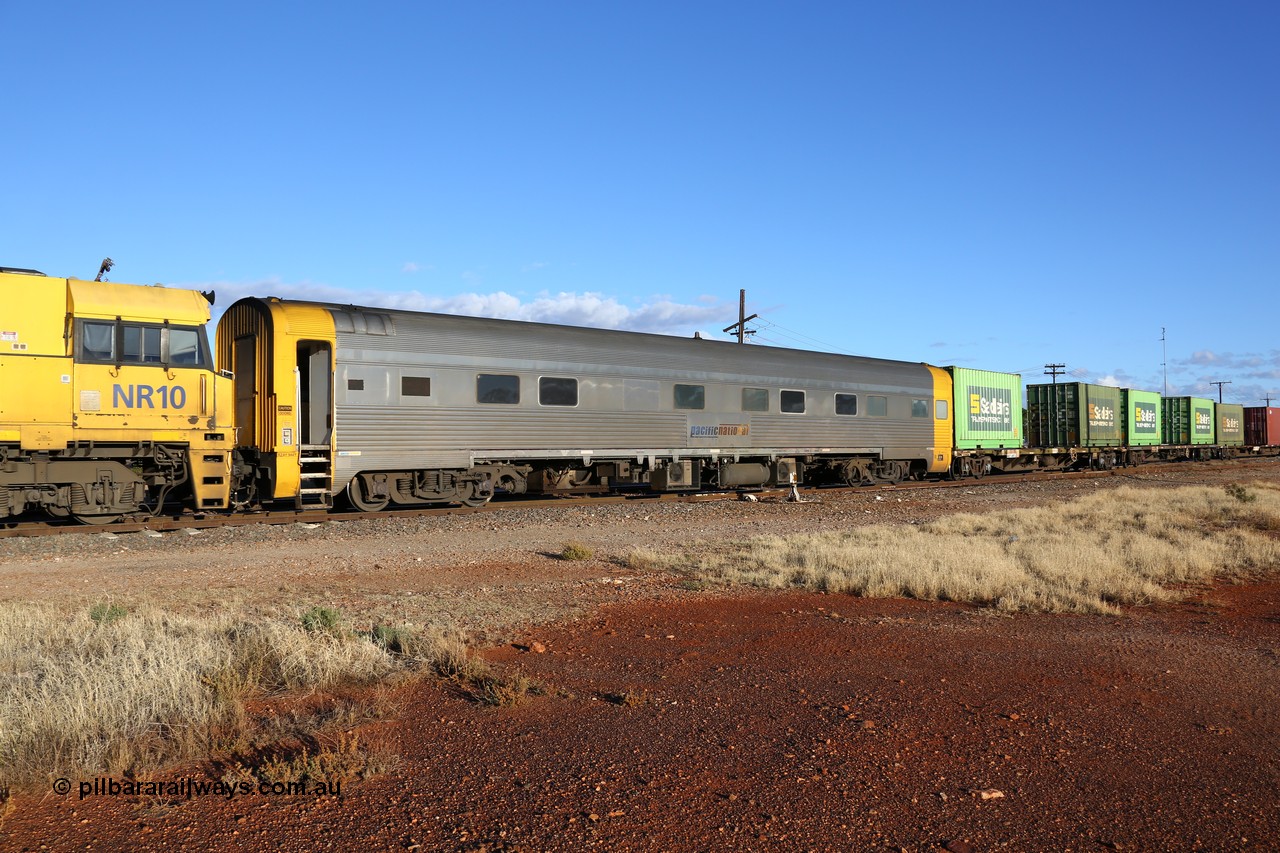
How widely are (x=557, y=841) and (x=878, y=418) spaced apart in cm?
2213

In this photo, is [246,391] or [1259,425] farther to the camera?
[1259,425]

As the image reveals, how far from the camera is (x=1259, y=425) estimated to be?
193 feet

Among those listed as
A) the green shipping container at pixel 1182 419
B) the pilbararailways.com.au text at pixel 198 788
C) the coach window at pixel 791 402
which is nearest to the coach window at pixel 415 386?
the coach window at pixel 791 402

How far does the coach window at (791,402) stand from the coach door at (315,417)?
35.7 ft

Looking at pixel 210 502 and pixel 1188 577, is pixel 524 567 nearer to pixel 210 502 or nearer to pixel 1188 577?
pixel 210 502

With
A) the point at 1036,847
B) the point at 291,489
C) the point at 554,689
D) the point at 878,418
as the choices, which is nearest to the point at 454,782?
the point at 554,689

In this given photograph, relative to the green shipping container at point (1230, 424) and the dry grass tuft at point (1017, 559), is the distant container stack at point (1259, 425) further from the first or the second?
the dry grass tuft at point (1017, 559)

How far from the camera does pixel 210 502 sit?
14.5 metres

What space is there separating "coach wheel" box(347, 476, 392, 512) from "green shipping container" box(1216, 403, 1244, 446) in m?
52.4

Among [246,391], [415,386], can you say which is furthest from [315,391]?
[415,386]

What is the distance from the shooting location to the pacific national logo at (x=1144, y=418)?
138 ft

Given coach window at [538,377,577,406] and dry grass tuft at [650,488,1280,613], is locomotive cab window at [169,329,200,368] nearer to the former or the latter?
coach window at [538,377,577,406]

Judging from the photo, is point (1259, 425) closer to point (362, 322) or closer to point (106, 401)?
point (362, 322)

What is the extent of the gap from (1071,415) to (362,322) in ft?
101
